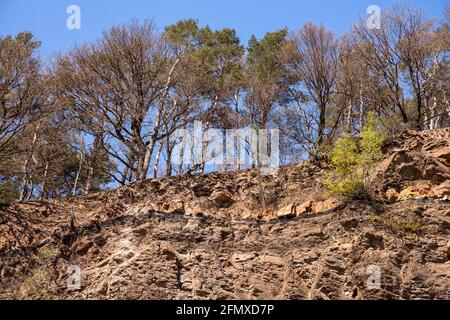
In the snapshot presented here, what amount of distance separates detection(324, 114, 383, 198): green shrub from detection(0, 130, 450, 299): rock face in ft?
1.10

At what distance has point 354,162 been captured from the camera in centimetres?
1426

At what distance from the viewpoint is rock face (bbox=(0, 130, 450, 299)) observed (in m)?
12.5

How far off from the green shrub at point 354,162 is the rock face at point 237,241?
34cm

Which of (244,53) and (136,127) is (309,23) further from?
(136,127)

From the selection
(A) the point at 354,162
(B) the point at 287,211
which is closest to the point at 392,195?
(A) the point at 354,162

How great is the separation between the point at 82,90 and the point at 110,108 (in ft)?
3.69

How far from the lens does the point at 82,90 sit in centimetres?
1866
